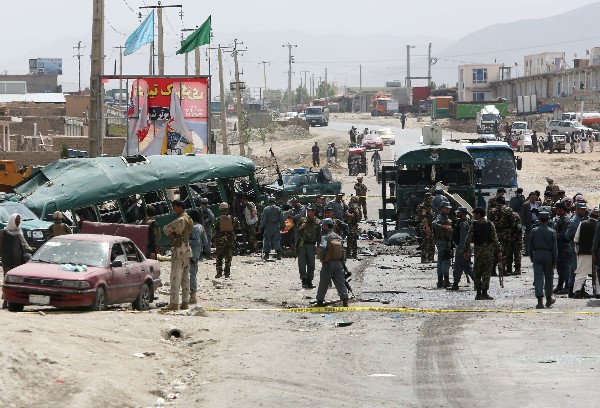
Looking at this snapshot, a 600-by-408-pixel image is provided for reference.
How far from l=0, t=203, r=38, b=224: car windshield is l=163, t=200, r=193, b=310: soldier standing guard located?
26.0 ft

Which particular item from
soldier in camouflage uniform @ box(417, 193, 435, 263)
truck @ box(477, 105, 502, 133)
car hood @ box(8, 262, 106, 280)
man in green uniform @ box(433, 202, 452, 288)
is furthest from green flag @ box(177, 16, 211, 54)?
truck @ box(477, 105, 502, 133)

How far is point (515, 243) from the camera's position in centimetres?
2605

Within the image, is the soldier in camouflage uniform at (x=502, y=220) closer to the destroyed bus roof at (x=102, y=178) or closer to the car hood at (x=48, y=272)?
the car hood at (x=48, y=272)

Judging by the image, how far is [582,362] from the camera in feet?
49.6

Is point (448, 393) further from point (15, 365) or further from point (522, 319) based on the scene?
point (522, 319)

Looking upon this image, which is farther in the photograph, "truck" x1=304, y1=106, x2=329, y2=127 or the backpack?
"truck" x1=304, y1=106, x2=329, y2=127

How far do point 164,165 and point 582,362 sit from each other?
18425 mm

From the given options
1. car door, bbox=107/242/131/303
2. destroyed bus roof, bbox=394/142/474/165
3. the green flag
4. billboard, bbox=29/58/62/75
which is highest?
billboard, bbox=29/58/62/75

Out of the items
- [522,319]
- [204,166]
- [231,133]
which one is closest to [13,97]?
[231,133]

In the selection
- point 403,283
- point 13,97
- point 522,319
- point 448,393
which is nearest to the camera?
point 448,393

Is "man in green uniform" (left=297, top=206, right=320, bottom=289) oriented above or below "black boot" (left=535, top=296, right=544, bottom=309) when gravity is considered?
above

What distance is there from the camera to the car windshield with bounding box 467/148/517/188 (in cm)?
3656

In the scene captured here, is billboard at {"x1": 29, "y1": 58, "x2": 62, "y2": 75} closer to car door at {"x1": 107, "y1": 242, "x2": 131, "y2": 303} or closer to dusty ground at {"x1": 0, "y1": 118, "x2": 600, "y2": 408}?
dusty ground at {"x1": 0, "y1": 118, "x2": 600, "y2": 408}

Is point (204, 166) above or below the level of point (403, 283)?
above
